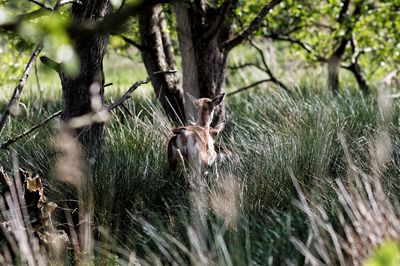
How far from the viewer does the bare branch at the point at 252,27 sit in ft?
24.8

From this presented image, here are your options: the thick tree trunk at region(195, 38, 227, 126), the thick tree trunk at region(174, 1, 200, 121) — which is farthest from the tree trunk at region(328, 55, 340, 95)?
the thick tree trunk at region(174, 1, 200, 121)

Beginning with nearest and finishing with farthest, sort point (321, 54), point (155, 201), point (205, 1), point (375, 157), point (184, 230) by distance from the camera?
point (184, 230) → point (375, 157) → point (155, 201) → point (205, 1) → point (321, 54)

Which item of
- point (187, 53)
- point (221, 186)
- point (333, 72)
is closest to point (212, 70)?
point (187, 53)

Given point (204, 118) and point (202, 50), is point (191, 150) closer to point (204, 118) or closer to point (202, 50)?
point (204, 118)

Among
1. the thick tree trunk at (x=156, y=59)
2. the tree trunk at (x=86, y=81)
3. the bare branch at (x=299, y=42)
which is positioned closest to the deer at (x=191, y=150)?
the tree trunk at (x=86, y=81)

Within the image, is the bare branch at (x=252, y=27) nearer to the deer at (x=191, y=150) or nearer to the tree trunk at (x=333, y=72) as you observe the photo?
the deer at (x=191, y=150)

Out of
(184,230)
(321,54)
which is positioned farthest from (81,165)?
(321,54)

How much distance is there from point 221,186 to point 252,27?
9.90 feet

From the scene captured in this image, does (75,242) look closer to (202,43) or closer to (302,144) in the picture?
(302,144)

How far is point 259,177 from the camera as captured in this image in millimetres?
5332

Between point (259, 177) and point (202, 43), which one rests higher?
point (202, 43)

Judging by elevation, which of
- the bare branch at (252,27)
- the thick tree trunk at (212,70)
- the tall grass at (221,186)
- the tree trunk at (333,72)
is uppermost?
the bare branch at (252,27)

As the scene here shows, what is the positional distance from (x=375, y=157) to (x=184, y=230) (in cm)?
167

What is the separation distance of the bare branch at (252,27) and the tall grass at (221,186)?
104 cm
